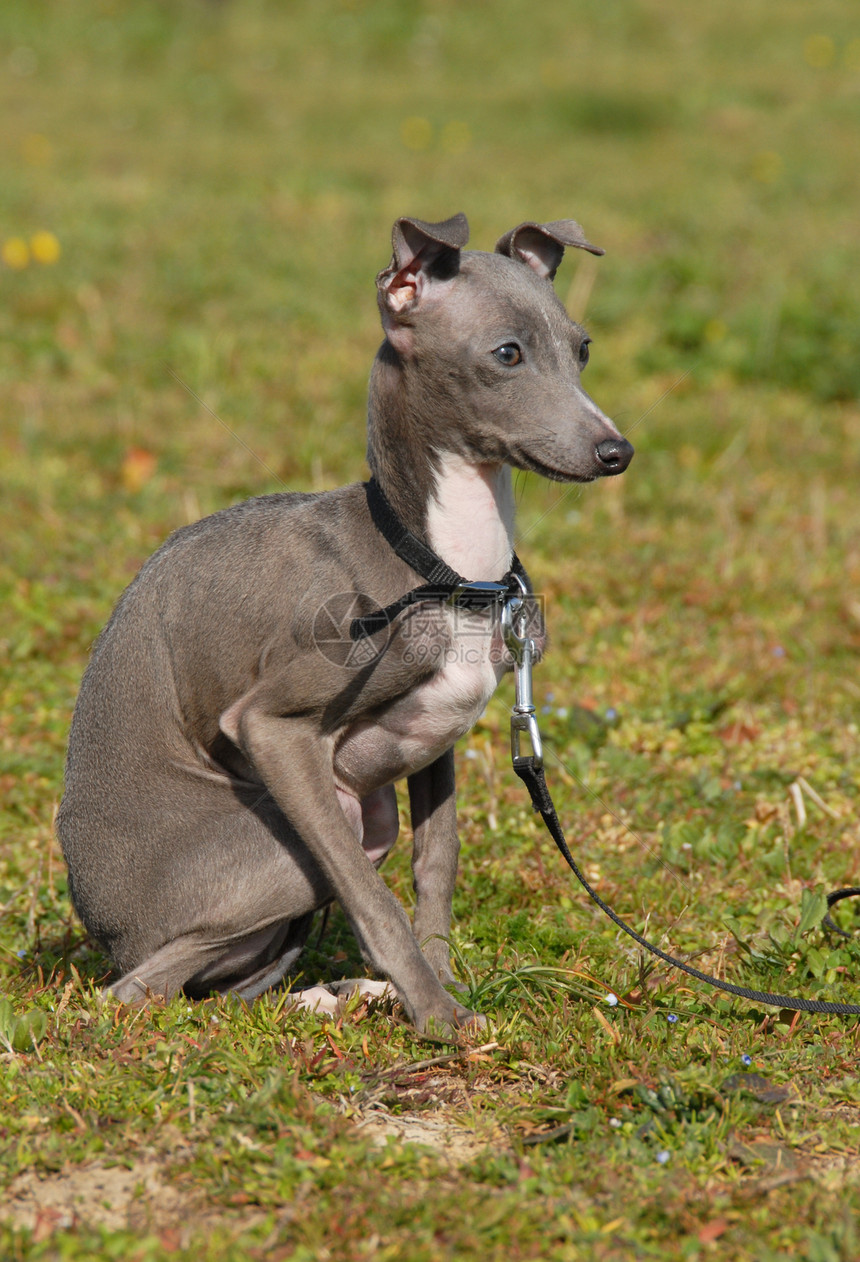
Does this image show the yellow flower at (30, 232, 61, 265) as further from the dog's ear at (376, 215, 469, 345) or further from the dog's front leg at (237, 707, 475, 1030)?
the dog's front leg at (237, 707, 475, 1030)

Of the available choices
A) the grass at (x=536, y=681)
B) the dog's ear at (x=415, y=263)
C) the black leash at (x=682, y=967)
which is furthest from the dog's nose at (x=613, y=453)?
the grass at (x=536, y=681)

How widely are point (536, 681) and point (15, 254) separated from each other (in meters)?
4.91

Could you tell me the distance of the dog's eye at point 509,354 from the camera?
3.01 m

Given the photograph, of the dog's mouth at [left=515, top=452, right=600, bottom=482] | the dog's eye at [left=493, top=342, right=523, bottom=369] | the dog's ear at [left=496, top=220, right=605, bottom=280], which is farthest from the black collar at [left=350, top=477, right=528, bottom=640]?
the dog's ear at [left=496, top=220, right=605, bottom=280]

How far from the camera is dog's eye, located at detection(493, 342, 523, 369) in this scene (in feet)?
9.87

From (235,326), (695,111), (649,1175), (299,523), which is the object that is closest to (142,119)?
(695,111)

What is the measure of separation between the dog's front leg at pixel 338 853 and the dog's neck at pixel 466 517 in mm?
549

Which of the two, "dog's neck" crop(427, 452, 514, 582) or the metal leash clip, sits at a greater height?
"dog's neck" crop(427, 452, 514, 582)

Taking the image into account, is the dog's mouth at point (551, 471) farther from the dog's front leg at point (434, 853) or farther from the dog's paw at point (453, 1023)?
the dog's paw at point (453, 1023)

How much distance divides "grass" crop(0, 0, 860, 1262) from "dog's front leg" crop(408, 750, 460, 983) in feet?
0.38

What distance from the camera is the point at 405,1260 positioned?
2303 mm

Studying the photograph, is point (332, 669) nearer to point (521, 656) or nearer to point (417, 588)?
point (417, 588)

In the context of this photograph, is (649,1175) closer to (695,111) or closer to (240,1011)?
(240,1011)

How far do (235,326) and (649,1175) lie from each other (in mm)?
6358
